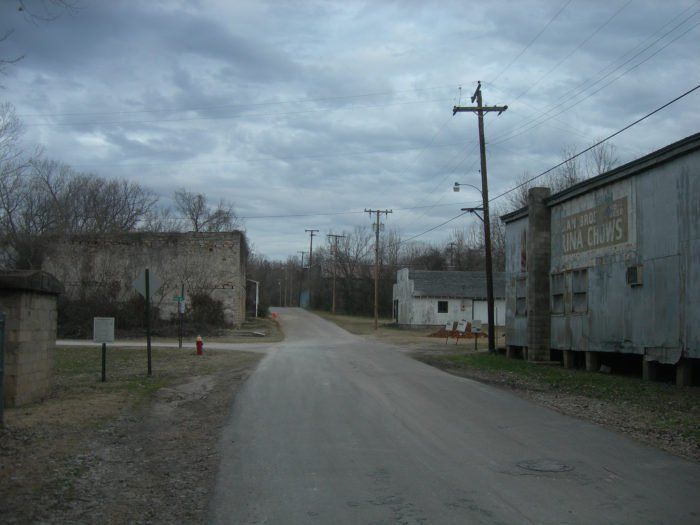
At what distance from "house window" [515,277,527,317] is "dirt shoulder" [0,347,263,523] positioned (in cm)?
1286

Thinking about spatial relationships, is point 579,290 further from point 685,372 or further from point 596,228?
point 685,372

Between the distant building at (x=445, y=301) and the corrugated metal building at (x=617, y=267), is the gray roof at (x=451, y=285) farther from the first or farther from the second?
the corrugated metal building at (x=617, y=267)

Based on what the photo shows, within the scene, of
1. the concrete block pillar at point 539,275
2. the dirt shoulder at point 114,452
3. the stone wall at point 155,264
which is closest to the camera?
the dirt shoulder at point 114,452

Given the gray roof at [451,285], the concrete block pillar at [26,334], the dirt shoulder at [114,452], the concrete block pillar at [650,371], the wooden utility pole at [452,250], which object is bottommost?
the dirt shoulder at [114,452]

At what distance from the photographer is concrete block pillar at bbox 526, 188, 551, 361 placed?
24.0 metres

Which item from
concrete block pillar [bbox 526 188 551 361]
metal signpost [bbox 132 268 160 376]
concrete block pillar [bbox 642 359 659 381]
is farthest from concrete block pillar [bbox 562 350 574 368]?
metal signpost [bbox 132 268 160 376]

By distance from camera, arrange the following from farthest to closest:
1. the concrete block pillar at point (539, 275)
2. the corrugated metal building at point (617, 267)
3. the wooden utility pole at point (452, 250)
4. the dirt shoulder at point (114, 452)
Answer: the wooden utility pole at point (452, 250) < the concrete block pillar at point (539, 275) < the corrugated metal building at point (617, 267) < the dirt shoulder at point (114, 452)

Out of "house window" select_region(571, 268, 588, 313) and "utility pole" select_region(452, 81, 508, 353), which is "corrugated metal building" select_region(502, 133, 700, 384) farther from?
"utility pole" select_region(452, 81, 508, 353)

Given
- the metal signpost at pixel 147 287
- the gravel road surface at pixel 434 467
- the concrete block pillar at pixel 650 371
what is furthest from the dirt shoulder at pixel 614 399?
the metal signpost at pixel 147 287

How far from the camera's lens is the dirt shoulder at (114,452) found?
20.8 feet

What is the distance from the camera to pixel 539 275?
24016 mm

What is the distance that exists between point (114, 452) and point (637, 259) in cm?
1417

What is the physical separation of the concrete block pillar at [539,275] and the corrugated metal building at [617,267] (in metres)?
0.03

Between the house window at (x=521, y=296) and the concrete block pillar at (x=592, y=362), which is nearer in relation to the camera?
the concrete block pillar at (x=592, y=362)
